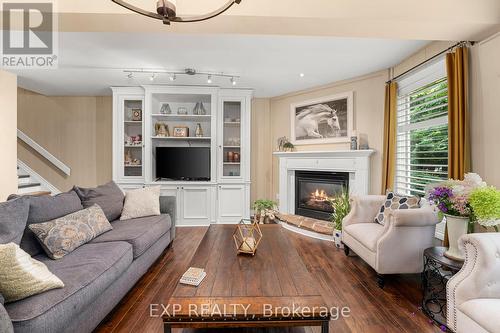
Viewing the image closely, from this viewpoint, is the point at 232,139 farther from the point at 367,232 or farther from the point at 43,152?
the point at 43,152

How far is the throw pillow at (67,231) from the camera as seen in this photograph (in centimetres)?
190

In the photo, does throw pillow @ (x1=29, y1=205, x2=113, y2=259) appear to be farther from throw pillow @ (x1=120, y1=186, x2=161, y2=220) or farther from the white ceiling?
the white ceiling

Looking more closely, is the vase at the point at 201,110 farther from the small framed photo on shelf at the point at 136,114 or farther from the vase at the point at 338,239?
the vase at the point at 338,239

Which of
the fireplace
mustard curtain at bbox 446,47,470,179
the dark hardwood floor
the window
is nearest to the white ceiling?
the window

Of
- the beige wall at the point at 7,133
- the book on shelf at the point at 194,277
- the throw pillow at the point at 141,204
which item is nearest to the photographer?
the book on shelf at the point at 194,277

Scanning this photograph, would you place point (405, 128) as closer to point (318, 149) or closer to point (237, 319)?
point (318, 149)

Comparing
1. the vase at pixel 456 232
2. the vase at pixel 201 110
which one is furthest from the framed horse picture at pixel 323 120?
the vase at pixel 456 232

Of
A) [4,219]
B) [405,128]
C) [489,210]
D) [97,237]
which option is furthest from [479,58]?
[4,219]

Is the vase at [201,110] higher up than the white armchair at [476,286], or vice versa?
the vase at [201,110]

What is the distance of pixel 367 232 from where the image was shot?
105 inches

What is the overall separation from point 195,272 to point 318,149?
346 centimetres

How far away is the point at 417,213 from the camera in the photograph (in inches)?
90.0

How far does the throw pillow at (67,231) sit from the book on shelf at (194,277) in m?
1.09

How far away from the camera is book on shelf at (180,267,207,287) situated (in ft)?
5.07
